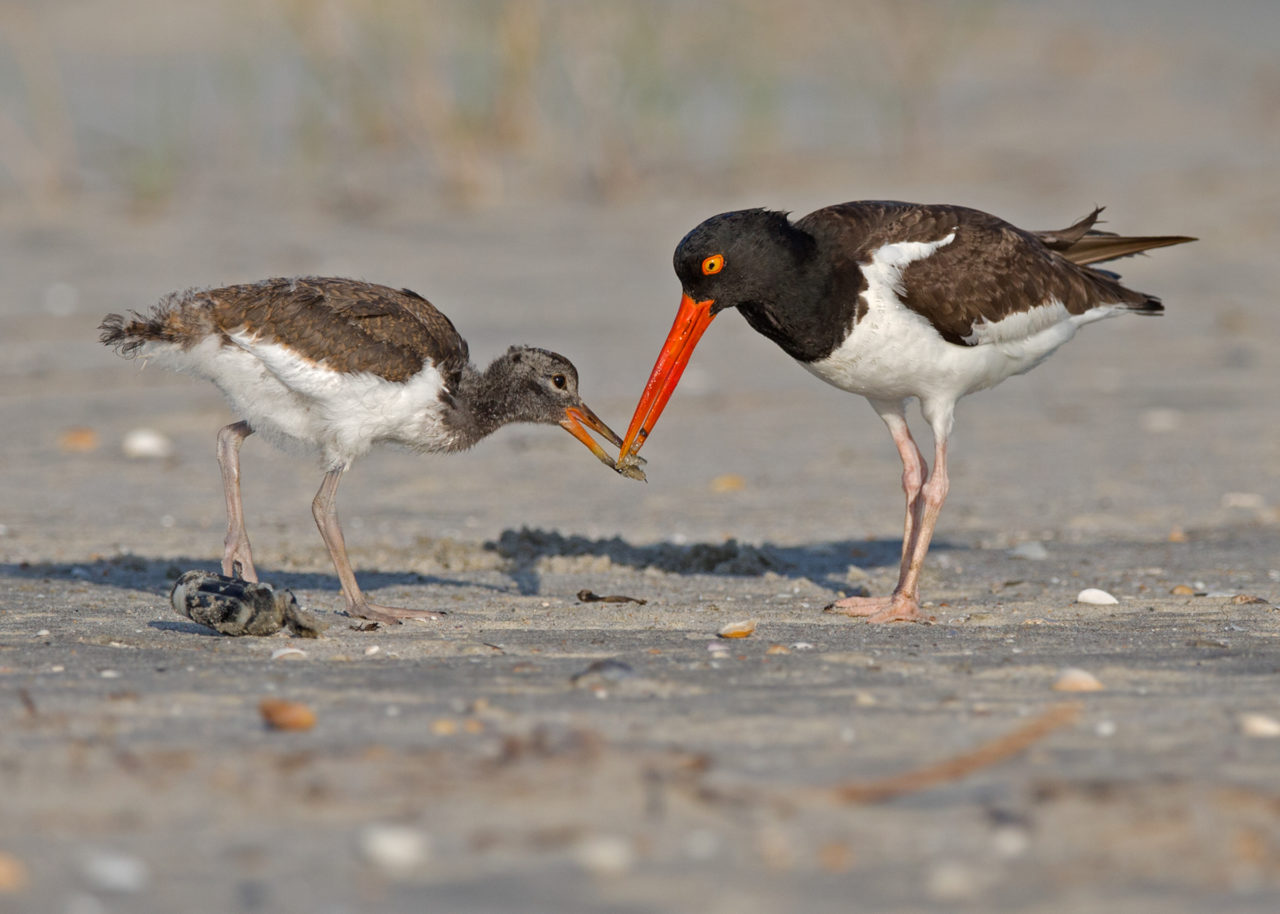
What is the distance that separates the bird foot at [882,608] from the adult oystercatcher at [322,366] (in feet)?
5.06

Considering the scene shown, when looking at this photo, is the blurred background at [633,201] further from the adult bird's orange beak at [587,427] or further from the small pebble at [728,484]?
the adult bird's orange beak at [587,427]

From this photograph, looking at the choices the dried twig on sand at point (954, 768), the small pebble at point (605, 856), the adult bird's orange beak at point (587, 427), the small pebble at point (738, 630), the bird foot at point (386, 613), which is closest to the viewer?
the small pebble at point (605, 856)

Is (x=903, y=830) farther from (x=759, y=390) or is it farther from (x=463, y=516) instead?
(x=759, y=390)

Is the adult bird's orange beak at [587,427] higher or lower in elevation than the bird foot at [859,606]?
higher

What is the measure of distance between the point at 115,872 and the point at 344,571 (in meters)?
2.85

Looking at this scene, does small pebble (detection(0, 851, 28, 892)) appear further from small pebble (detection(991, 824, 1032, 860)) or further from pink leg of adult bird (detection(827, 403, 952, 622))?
pink leg of adult bird (detection(827, 403, 952, 622))

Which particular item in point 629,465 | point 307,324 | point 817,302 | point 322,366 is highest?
point 817,302

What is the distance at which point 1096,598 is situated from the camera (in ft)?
20.1

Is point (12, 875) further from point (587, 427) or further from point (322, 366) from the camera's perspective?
point (587, 427)

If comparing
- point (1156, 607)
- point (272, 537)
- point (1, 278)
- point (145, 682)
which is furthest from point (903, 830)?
point (1, 278)

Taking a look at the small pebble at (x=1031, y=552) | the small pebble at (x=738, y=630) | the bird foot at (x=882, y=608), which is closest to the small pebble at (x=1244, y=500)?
the small pebble at (x=1031, y=552)

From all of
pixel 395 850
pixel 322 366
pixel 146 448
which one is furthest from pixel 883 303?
pixel 146 448

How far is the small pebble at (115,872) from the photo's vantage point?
2.99 metres

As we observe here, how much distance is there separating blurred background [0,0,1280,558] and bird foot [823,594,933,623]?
6.19ft
